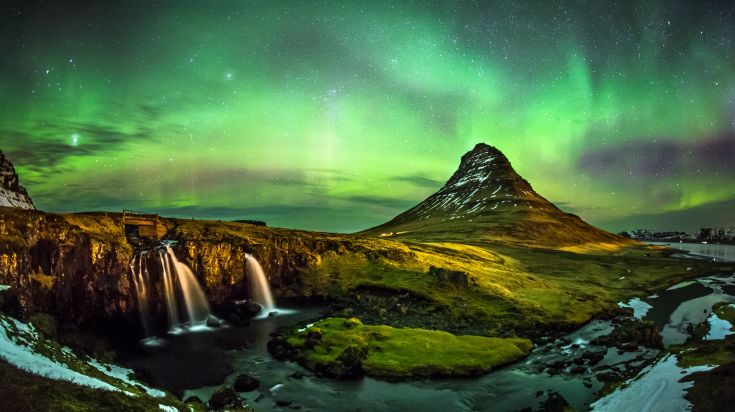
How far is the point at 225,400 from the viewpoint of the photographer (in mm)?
38594

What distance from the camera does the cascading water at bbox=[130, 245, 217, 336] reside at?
226ft

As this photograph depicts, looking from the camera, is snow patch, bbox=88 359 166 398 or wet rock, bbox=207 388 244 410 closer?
snow patch, bbox=88 359 166 398

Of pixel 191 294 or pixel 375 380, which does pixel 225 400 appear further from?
pixel 191 294

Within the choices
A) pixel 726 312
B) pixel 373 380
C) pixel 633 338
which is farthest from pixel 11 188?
pixel 726 312

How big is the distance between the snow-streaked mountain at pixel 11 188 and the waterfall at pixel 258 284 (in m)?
147

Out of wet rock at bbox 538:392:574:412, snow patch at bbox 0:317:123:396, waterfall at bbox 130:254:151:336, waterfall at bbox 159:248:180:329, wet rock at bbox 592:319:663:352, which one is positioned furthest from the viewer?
waterfall at bbox 159:248:180:329

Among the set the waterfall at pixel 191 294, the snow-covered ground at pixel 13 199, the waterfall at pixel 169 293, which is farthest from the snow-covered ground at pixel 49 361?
the snow-covered ground at pixel 13 199

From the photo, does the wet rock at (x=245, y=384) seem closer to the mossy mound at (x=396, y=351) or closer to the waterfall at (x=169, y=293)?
the mossy mound at (x=396, y=351)

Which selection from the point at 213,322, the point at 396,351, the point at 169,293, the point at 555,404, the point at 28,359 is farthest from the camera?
the point at 169,293

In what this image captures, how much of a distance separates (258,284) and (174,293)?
18.4 meters

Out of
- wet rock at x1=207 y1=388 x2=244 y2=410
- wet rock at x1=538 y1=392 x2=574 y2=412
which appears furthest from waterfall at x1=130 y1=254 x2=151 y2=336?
wet rock at x1=538 y1=392 x2=574 y2=412

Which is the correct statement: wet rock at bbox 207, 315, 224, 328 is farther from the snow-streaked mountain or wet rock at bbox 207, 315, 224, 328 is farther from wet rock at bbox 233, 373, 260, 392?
the snow-streaked mountain

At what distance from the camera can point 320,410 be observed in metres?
39.3

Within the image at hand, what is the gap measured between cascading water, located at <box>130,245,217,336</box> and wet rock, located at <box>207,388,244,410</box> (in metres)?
31.3
